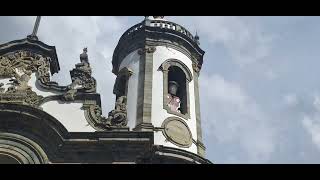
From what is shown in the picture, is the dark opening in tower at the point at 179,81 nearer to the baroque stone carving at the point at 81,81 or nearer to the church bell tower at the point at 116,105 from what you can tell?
the church bell tower at the point at 116,105

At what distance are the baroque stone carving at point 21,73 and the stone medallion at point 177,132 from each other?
4.17 meters

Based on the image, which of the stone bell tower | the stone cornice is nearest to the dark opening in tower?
the stone bell tower

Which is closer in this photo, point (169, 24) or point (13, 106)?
point (13, 106)

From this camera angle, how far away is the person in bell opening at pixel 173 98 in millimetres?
15758

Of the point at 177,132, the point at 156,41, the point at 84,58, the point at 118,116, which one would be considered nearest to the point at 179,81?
the point at 156,41

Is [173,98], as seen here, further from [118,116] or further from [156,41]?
[118,116]

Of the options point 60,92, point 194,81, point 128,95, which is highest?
point 194,81

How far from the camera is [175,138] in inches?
576

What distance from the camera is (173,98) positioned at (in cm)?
1617

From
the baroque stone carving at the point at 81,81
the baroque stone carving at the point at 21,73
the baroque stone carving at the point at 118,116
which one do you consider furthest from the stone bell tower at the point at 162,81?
the baroque stone carving at the point at 21,73

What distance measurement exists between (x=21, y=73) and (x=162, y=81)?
490cm
